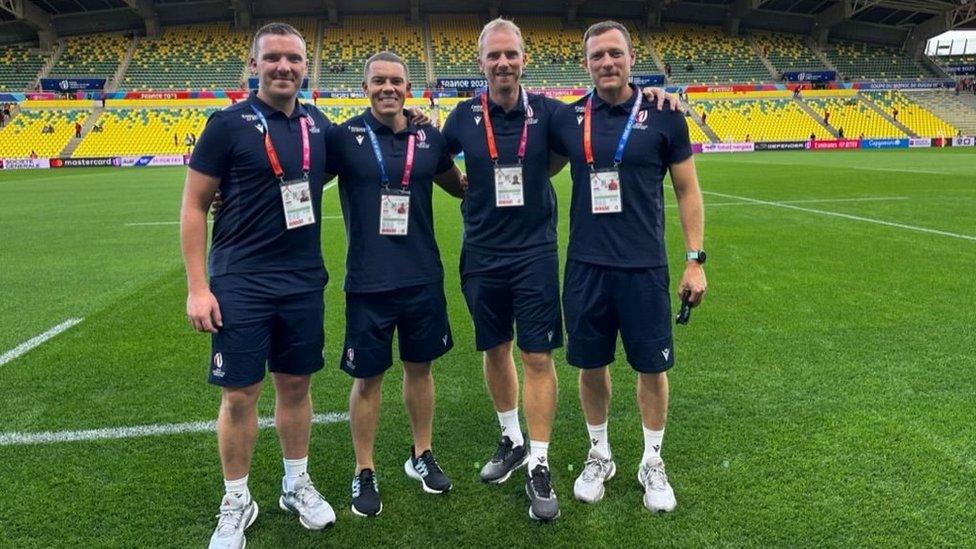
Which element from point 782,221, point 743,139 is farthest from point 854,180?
point 743,139

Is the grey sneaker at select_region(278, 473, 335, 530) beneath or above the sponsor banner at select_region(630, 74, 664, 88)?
beneath

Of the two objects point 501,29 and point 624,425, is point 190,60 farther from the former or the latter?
point 624,425

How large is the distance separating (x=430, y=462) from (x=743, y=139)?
38904 mm

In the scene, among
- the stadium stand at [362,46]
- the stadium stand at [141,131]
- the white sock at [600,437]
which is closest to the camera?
the white sock at [600,437]

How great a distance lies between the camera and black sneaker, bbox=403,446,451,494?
2834mm

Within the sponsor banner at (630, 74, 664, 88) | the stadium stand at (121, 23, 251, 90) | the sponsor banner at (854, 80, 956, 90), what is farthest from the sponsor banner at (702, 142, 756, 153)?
the stadium stand at (121, 23, 251, 90)

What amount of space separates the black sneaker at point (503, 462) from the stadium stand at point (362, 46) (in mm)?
39301

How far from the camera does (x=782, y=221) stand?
9.91 metres

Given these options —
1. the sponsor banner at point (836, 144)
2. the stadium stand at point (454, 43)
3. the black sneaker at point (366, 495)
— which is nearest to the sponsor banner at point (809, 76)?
the sponsor banner at point (836, 144)

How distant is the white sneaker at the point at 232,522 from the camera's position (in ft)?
8.08

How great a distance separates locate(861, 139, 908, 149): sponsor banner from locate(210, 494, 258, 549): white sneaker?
3973cm

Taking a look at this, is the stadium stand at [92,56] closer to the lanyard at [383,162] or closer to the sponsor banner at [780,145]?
the sponsor banner at [780,145]

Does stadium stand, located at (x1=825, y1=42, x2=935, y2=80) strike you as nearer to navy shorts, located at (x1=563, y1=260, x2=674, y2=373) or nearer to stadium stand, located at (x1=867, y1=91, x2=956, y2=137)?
stadium stand, located at (x1=867, y1=91, x2=956, y2=137)

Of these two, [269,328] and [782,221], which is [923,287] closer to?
[782,221]
